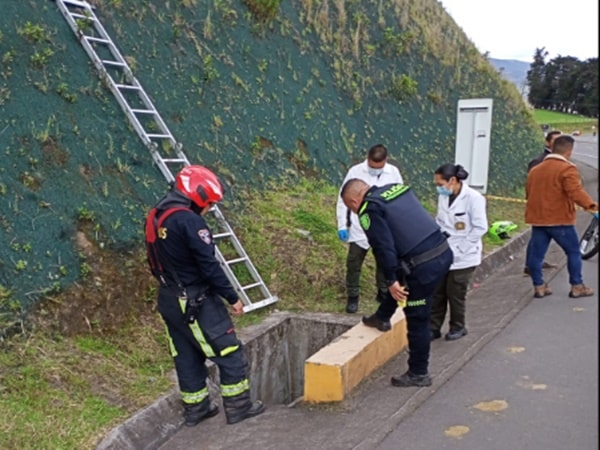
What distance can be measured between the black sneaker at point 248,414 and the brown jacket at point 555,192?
3.99 metres

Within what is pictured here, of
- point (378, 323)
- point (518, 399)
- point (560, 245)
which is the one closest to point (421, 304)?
point (378, 323)

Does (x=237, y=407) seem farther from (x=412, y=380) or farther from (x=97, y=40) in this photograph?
(x=97, y=40)

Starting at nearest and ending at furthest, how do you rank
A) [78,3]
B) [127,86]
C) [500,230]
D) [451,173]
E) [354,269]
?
[451,173], [354,269], [127,86], [78,3], [500,230]

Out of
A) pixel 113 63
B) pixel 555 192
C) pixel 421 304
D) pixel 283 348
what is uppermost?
pixel 113 63

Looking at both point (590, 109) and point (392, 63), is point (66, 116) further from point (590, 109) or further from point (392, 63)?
point (392, 63)

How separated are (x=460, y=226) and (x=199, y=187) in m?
2.73

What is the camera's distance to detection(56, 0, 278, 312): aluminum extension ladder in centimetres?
685

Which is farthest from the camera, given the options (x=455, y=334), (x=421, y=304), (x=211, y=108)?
(x=211, y=108)

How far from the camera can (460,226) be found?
6.02m

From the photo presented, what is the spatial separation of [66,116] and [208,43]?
3735 millimetres

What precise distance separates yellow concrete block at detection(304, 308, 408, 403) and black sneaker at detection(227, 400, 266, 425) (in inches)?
15.7

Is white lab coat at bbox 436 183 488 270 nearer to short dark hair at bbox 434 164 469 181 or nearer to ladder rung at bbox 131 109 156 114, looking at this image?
short dark hair at bbox 434 164 469 181

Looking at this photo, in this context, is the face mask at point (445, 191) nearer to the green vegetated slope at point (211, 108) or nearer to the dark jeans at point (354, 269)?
the dark jeans at point (354, 269)

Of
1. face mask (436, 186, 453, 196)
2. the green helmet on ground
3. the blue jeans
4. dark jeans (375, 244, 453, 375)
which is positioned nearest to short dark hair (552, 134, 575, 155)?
the blue jeans
